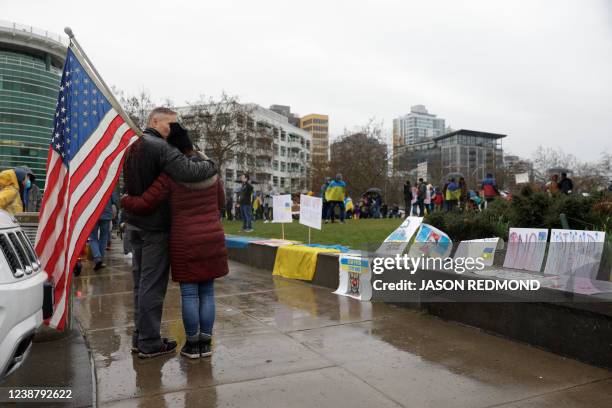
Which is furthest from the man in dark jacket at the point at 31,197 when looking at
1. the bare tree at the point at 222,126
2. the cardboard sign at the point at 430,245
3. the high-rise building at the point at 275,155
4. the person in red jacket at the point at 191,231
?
the high-rise building at the point at 275,155

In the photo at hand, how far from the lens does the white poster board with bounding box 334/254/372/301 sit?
20.0 ft

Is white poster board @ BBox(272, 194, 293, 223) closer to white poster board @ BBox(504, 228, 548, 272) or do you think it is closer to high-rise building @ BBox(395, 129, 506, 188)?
white poster board @ BBox(504, 228, 548, 272)

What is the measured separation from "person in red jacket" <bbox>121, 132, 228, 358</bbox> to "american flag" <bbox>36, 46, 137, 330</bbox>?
0.60 meters

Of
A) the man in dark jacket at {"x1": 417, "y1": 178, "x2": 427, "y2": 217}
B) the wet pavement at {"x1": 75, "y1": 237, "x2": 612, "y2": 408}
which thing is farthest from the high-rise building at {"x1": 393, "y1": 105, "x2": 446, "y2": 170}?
the wet pavement at {"x1": 75, "y1": 237, "x2": 612, "y2": 408}

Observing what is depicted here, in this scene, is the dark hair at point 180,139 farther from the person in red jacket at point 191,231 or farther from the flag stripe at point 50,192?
the flag stripe at point 50,192

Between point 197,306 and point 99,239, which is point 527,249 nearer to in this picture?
point 197,306

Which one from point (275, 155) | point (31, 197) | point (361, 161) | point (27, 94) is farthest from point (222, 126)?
point (275, 155)

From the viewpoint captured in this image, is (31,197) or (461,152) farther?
(461,152)

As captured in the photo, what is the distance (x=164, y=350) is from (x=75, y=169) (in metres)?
1.75

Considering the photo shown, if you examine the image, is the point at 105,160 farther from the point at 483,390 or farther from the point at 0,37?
the point at 0,37

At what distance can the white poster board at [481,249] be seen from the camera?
Answer: 5258 mm

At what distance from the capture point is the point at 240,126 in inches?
1471

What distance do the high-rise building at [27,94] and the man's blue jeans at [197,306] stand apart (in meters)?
64.6

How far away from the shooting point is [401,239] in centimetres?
614
